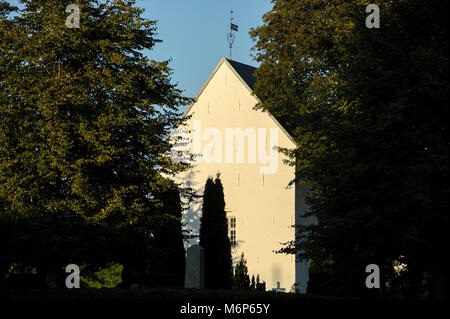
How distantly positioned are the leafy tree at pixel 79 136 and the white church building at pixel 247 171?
7869 mm

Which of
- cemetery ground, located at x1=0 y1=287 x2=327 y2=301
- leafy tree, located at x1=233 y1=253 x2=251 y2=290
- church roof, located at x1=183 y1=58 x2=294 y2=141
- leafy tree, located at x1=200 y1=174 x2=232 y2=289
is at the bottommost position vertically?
cemetery ground, located at x1=0 y1=287 x2=327 y2=301

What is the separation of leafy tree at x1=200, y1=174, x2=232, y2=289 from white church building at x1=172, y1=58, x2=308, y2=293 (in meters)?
3.84

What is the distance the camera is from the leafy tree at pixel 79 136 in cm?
1977

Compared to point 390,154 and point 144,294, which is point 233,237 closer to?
point 144,294

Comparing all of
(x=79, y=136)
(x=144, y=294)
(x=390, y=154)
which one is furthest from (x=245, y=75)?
(x=144, y=294)

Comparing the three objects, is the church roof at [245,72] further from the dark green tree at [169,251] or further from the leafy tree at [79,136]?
the leafy tree at [79,136]

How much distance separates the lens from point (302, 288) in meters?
31.4

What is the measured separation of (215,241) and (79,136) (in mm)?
9100

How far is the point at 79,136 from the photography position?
21.1 metres

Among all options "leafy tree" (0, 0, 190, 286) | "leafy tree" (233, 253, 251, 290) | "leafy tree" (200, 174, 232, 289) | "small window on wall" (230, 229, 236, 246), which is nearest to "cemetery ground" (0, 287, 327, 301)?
"leafy tree" (0, 0, 190, 286)

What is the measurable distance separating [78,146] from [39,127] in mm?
1458

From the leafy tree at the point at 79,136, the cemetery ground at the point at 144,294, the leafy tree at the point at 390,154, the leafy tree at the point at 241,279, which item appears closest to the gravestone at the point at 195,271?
the leafy tree at the point at 79,136

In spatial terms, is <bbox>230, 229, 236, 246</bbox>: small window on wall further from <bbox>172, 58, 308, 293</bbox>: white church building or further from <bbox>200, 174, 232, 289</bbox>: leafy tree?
<bbox>200, 174, 232, 289</bbox>: leafy tree

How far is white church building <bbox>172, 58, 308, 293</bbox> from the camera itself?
102ft
